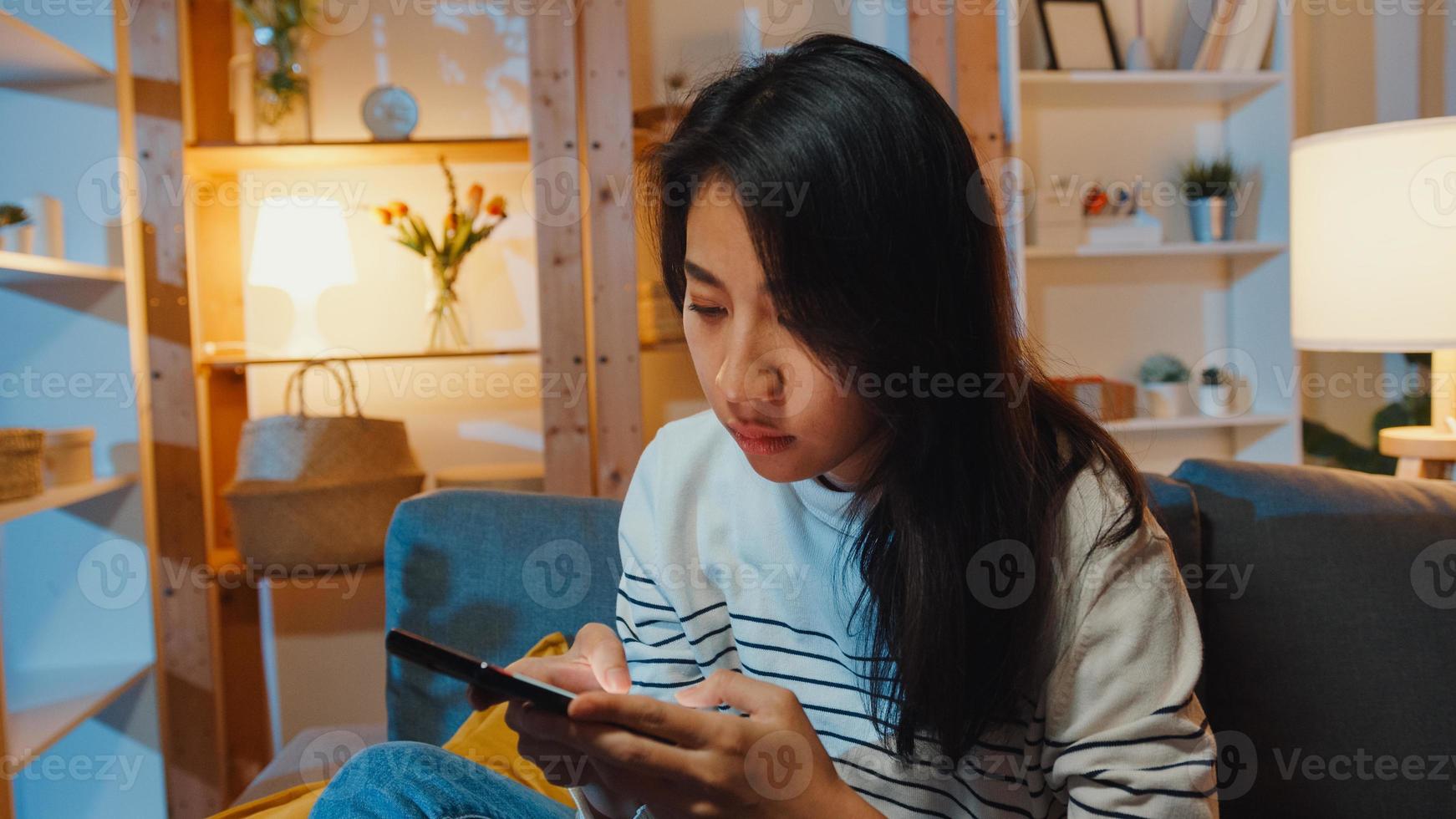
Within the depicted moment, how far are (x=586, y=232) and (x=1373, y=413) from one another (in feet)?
7.53

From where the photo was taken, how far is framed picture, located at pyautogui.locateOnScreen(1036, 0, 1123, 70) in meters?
2.71

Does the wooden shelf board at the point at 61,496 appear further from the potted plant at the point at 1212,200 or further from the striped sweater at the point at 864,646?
the potted plant at the point at 1212,200

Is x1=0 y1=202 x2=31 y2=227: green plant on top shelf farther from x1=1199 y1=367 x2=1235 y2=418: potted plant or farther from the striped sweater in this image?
x1=1199 y1=367 x2=1235 y2=418: potted plant

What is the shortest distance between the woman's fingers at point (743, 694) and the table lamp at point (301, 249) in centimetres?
190

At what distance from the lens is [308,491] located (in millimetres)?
2146

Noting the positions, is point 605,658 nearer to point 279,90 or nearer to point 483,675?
point 483,675

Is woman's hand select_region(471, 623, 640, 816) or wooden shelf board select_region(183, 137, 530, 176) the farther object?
wooden shelf board select_region(183, 137, 530, 176)

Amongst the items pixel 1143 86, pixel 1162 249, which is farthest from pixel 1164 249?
pixel 1143 86

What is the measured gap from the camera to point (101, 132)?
210cm

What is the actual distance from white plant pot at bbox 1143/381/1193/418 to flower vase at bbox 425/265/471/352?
1.77 metres

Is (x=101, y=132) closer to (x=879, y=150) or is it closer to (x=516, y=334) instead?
(x=516, y=334)

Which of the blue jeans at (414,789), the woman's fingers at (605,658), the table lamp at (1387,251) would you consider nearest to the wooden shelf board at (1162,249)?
the table lamp at (1387,251)

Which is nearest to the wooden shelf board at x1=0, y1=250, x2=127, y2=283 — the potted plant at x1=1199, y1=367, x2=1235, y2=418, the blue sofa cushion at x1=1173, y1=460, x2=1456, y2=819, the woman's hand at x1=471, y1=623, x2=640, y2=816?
the woman's hand at x1=471, y1=623, x2=640, y2=816

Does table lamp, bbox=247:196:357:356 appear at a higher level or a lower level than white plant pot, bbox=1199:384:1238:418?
higher
